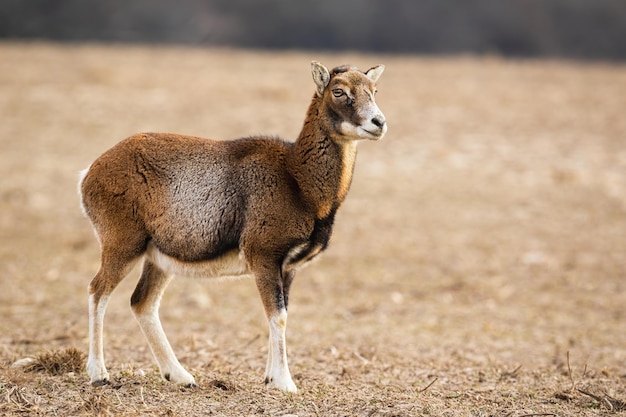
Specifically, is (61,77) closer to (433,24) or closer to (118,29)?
(118,29)

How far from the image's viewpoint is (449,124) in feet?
77.8

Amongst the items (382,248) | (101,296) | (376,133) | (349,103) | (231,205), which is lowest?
Result: (382,248)

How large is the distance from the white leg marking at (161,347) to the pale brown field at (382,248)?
18 cm

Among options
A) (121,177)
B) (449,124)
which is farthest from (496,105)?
(121,177)

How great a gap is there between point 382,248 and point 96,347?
9.34m

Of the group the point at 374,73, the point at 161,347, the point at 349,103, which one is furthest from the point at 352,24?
the point at 161,347

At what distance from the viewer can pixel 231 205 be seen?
826cm

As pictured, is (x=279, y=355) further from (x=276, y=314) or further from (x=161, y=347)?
(x=161, y=347)

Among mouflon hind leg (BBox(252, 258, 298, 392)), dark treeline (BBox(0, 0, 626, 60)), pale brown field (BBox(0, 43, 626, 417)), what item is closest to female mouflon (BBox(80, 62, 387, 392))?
mouflon hind leg (BBox(252, 258, 298, 392))

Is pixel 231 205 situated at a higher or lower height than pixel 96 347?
higher

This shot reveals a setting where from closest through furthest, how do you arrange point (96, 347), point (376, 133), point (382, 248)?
1. point (376, 133)
2. point (96, 347)
3. point (382, 248)

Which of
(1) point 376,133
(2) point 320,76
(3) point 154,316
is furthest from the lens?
(3) point 154,316

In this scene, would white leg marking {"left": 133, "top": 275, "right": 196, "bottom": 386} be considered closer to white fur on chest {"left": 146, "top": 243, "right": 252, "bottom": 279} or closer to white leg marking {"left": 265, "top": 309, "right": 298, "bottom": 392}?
white fur on chest {"left": 146, "top": 243, "right": 252, "bottom": 279}

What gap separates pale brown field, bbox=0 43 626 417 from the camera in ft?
27.5
